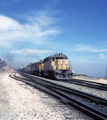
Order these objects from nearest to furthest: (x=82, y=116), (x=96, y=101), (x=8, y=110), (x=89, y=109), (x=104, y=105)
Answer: (x=82, y=116), (x=89, y=109), (x=8, y=110), (x=104, y=105), (x=96, y=101)

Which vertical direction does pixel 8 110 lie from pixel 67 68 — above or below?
below

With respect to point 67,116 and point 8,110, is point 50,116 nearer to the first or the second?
point 67,116

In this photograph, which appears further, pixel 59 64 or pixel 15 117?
pixel 59 64

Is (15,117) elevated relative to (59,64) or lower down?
lower down

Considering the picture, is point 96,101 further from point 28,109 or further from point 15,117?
point 15,117

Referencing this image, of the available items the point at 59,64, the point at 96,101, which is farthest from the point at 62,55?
the point at 96,101

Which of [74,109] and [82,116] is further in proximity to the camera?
[74,109]

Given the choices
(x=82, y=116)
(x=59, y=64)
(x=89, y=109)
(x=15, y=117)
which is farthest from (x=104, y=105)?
(x=59, y=64)

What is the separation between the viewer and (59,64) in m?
18.0

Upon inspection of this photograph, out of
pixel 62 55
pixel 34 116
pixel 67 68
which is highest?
pixel 62 55

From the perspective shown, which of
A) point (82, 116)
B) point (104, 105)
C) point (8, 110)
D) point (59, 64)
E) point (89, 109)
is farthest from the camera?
point (59, 64)

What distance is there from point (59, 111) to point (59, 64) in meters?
12.9

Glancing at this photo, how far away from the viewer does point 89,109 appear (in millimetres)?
5074

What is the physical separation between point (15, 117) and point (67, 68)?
1388cm
